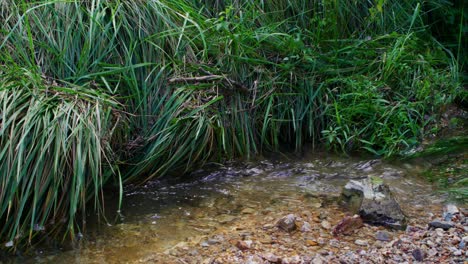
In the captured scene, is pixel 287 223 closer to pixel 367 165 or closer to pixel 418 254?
pixel 418 254

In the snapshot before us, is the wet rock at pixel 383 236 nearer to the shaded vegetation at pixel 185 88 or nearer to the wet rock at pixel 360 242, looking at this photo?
the wet rock at pixel 360 242

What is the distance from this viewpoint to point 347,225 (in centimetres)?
258

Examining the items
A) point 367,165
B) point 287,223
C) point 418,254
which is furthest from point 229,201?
point 418,254

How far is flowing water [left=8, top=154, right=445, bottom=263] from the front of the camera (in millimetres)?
2553

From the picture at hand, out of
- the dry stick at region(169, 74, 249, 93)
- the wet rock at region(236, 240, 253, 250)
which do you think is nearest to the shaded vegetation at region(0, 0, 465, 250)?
the dry stick at region(169, 74, 249, 93)

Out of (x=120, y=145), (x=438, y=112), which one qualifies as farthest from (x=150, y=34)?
(x=438, y=112)

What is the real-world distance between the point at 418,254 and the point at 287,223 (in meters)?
0.55

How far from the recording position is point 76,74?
10.1 feet

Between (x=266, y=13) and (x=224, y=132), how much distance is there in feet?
3.10

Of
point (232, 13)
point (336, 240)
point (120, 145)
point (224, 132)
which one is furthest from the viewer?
point (232, 13)

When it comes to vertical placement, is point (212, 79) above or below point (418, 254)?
above

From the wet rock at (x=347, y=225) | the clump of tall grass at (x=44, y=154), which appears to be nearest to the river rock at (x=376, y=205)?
the wet rock at (x=347, y=225)

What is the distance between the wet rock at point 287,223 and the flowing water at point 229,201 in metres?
0.10

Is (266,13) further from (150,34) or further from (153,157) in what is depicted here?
(153,157)
